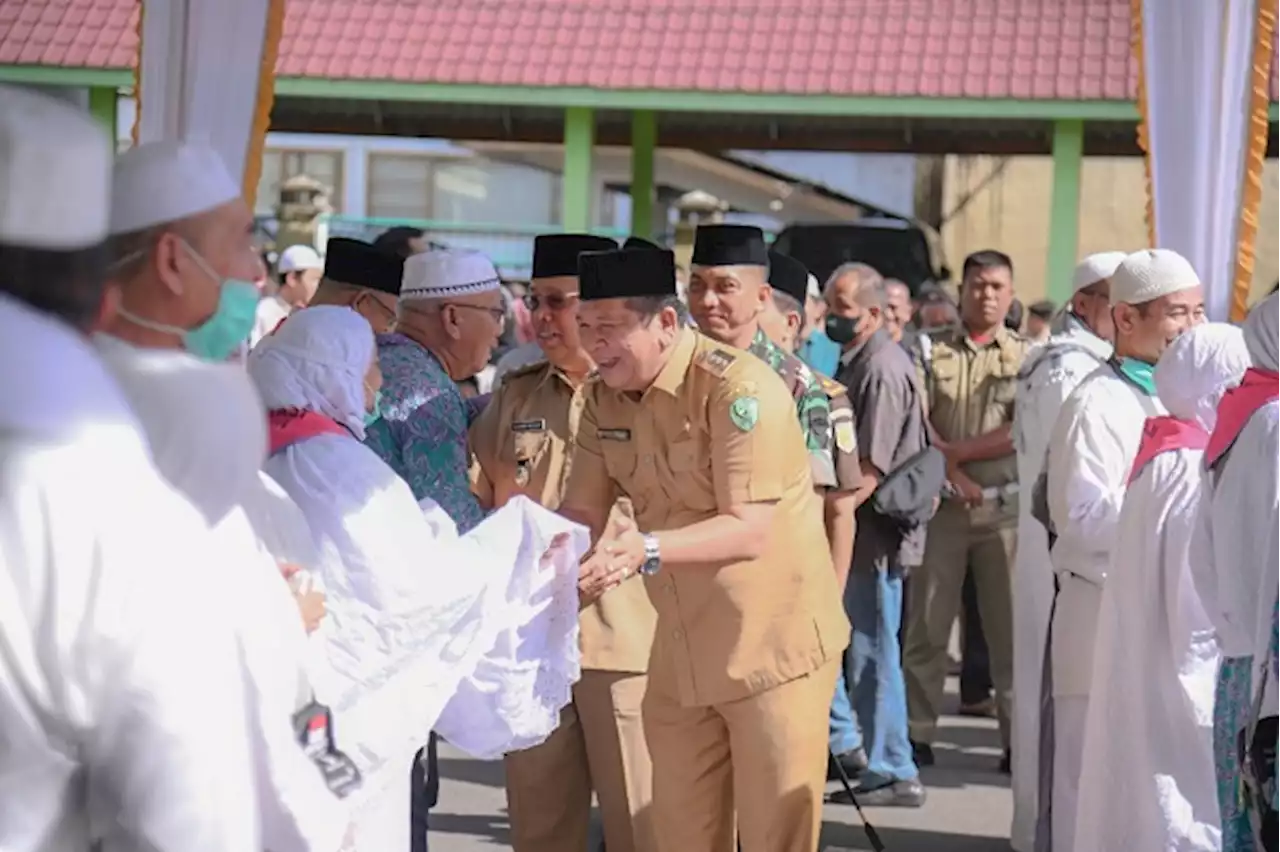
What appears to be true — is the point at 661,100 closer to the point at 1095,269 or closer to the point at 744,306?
the point at 1095,269

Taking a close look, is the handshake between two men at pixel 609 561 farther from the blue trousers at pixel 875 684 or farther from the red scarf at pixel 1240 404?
the blue trousers at pixel 875 684

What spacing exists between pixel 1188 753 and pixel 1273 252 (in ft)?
79.2

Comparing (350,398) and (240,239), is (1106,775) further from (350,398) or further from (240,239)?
(240,239)

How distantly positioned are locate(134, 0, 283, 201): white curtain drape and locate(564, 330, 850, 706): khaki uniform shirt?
1.62 m

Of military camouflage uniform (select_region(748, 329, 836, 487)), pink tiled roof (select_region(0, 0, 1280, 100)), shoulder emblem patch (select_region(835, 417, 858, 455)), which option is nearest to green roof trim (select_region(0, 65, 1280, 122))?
pink tiled roof (select_region(0, 0, 1280, 100))

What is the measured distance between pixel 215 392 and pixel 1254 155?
481 centimetres

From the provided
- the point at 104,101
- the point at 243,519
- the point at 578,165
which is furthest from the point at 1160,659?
the point at 104,101

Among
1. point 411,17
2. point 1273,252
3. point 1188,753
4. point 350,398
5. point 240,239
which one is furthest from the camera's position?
point 1273,252

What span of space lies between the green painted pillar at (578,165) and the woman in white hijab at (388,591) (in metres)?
12.7

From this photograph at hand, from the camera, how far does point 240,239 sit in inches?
123

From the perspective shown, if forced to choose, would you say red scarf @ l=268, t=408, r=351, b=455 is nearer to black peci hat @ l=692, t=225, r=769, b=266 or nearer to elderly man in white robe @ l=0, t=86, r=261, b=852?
elderly man in white robe @ l=0, t=86, r=261, b=852

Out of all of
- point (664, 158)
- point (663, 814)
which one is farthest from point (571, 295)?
point (664, 158)

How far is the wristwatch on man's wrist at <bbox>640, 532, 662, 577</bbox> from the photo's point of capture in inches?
193

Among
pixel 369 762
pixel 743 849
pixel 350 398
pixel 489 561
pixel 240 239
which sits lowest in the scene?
pixel 743 849
